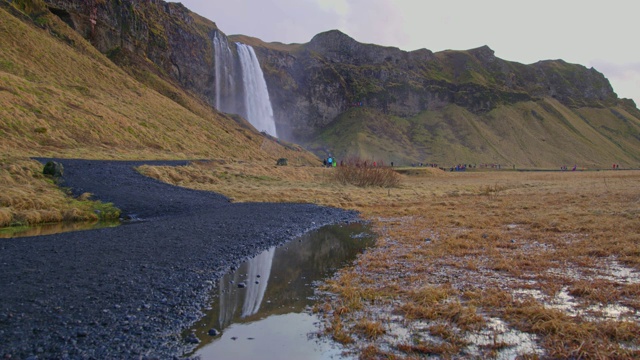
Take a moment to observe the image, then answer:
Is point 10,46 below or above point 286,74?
below

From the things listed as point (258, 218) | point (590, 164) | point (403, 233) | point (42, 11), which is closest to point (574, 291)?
point (403, 233)

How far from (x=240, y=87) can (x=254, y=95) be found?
398 centimetres

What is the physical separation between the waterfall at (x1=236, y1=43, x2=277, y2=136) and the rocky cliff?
5563mm

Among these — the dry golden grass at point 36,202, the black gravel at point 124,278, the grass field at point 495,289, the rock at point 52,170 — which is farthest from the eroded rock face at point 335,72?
the grass field at point 495,289

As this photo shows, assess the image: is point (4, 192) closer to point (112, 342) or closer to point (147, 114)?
point (112, 342)

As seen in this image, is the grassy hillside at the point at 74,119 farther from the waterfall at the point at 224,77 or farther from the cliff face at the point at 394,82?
the cliff face at the point at 394,82

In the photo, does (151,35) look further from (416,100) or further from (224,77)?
(416,100)

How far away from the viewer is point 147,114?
53281 mm

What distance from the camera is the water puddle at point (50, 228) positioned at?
45.9 feet

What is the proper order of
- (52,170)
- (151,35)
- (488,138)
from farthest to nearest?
(488,138)
(151,35)
(52,170)

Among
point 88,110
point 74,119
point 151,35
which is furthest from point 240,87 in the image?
point 74,119

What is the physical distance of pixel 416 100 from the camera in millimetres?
149125

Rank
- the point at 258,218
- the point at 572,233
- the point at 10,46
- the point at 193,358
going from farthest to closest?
the point at 10,46 < the point at 258,218 < the point at 572,233 < the point at 193,358

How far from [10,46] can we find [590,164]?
139080 millimetres
